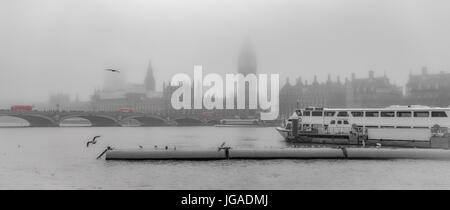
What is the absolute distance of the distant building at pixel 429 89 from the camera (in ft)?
484

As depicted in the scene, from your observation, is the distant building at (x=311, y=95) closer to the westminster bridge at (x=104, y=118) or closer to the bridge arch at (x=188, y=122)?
the westminster bridge at (x=104, y=118)

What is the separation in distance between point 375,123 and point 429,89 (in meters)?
98.9

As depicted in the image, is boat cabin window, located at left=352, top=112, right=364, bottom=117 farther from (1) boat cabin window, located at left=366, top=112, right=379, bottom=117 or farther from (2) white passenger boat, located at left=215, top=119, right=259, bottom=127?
(2) white passenger boat, located at left=215, top=119, right=259, bottom=127

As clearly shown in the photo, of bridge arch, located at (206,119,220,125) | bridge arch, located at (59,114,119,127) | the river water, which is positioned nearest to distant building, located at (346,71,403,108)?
bridge arch, located at (206,119,220,125)

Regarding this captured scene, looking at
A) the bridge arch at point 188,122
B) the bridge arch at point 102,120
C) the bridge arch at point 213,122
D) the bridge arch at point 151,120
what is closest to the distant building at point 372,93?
the bridge arch at point 213,122

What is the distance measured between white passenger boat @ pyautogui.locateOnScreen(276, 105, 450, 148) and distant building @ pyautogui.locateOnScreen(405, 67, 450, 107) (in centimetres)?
9090

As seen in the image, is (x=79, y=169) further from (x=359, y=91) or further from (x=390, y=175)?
(x=359, y=91)

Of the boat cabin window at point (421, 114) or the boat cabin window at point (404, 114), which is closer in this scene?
the boat cabin window at point (421, 114)

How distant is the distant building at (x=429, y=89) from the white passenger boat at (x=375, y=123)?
90.9 metres

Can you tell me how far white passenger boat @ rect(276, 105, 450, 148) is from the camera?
61.6 m
